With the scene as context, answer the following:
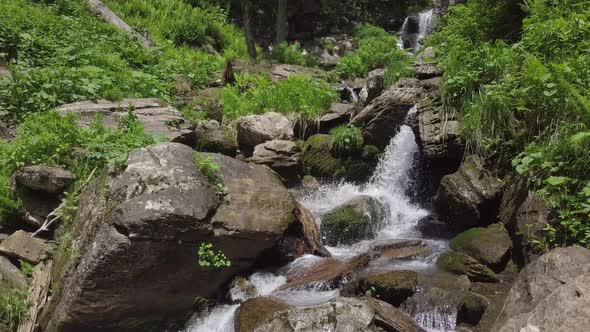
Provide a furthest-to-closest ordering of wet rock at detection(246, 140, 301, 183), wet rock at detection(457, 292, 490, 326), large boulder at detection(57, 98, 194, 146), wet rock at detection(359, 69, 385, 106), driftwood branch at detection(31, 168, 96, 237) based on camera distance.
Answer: wet rock at detection(359, 69, 385, 106) → wet rock at detection(246, 140, 301, 183) → large boulder at detection(57, 98, 194, 146) → driftwood branch at detection(31, 168, 96, 237) → wet rock at detection(457, 292, 490, 326)

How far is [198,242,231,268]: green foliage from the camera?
4936 millimetres

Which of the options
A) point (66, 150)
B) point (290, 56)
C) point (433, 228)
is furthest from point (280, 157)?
point (290, 56)

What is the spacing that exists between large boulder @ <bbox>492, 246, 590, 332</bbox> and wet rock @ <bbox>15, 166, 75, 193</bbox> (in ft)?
16.3

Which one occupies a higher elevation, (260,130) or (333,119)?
(333,119)

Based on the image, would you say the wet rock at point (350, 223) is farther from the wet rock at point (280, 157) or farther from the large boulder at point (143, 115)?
the large boulder at point (143, 115)

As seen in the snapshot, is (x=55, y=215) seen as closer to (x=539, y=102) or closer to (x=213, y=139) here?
(x=213, y=139)

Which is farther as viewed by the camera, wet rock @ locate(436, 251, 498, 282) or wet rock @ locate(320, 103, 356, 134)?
wet rock @ locate(320, 103, 356, 134)

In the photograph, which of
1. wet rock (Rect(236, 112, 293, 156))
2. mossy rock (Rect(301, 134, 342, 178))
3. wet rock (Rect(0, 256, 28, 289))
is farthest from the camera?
wet rock (Rect(236, 112, 293, 156))

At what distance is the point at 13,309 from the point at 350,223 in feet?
14.0

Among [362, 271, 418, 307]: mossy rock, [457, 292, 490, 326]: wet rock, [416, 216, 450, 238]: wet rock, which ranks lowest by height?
[416, 216, 450, 238]: wet rock

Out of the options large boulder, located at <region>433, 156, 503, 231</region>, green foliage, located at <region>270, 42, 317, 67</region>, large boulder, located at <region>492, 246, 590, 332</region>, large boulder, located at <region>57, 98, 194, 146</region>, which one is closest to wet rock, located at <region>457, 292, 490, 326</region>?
large boulder, located at <region>492, 246, 590, 332</region>

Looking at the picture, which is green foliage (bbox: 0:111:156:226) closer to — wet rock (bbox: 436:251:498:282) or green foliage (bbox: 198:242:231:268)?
green foliage (bbox: 198:242:231:268)

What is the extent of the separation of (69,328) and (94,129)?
2.85m

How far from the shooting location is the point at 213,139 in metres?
8.77
